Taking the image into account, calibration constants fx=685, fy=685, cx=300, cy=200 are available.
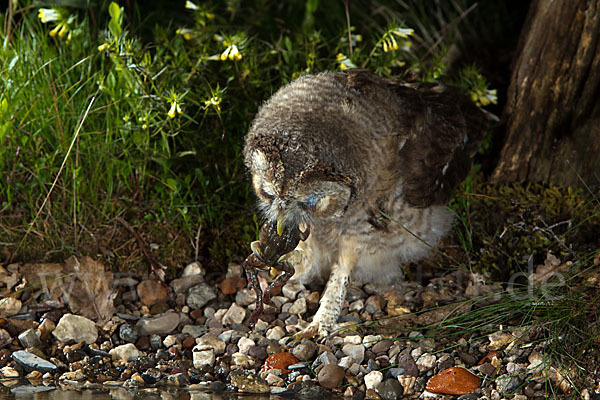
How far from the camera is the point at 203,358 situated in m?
3.46

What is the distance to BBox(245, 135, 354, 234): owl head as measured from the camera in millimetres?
2982

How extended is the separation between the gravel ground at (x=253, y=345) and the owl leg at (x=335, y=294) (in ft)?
0.23

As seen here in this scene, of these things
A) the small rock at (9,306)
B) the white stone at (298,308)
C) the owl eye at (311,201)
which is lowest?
the white stone at (298,308)

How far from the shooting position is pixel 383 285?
4.05 meters

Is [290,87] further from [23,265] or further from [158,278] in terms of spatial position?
[23,265]


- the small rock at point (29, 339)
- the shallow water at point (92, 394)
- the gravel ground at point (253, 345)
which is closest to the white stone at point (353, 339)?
the gravel ground at point (253, 345)

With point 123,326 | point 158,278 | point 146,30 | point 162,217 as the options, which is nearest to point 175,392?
point 123,326

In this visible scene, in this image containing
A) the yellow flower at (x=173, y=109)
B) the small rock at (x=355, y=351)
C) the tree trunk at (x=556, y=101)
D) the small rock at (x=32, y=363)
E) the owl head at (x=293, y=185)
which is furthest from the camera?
the tree trunk at (x=556, y=101)

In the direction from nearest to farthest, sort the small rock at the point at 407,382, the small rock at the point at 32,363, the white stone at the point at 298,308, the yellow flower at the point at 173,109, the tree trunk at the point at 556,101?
the small rock at the point at 407,382 → the small rock at the point at 32,363 → the yellow flower at the point at 173,109 → the white stone at the point at 298,308 → the tree trunk at the point at 556,101

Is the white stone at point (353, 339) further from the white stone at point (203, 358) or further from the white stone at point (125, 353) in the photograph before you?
the white stone at point (125, 353)

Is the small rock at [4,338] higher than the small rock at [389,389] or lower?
higher

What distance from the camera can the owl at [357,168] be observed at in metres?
3.08

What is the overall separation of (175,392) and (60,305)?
1.02m

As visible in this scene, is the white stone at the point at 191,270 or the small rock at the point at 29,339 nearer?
the small rock at the point at 29,339
